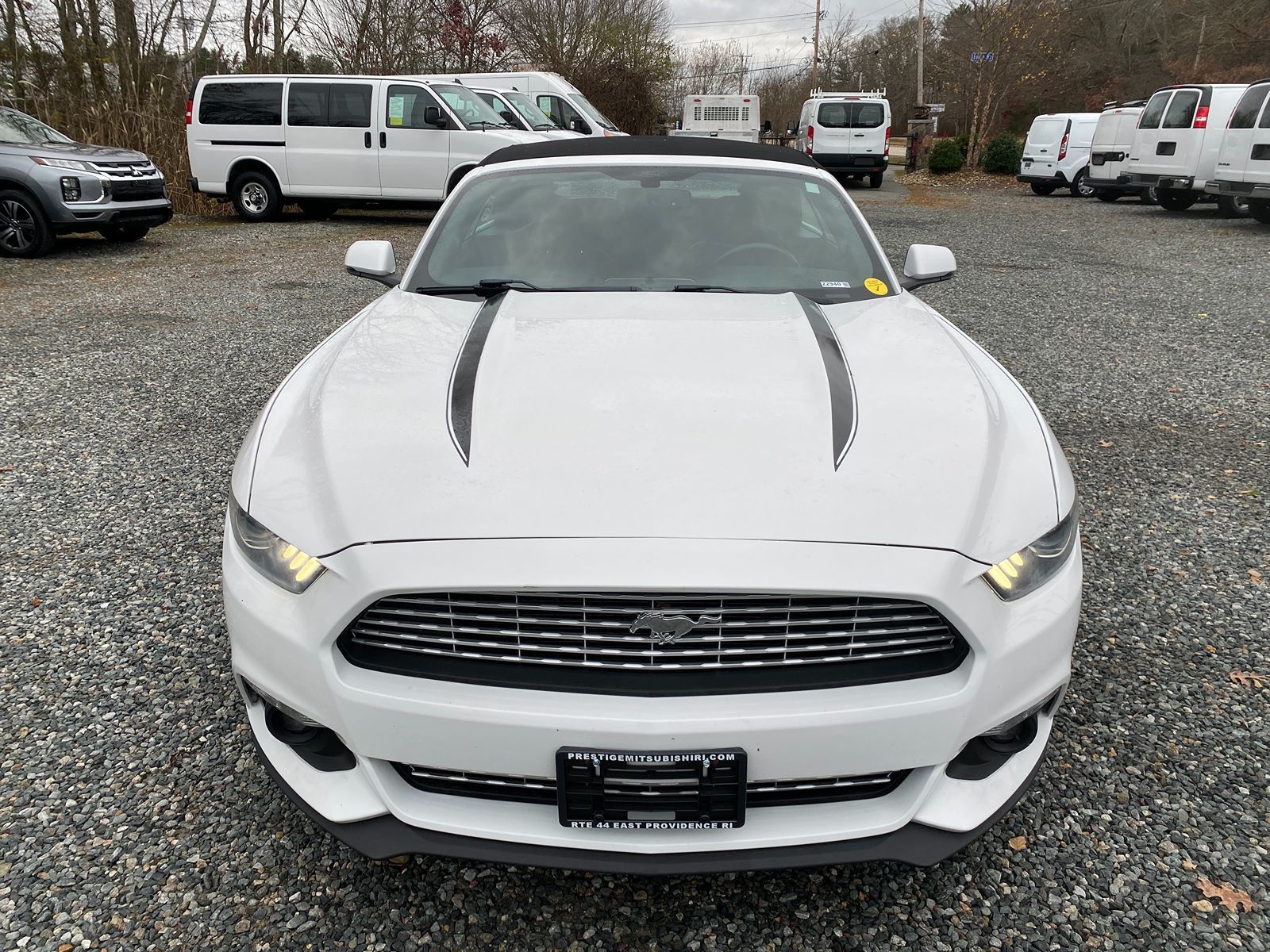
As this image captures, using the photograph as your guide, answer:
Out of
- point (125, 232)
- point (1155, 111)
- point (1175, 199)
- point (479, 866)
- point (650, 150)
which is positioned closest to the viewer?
point (479, 866)

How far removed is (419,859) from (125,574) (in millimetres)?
1954

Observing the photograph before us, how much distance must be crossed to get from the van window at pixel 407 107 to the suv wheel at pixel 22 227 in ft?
→ 16.0

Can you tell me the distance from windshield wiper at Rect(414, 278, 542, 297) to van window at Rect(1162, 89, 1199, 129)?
15.7 m

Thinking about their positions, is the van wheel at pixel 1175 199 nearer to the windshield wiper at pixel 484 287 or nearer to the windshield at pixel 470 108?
the windshield at pixel 470 108

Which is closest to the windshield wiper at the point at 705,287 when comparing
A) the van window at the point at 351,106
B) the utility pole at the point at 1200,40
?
the van window at the point at 351,106

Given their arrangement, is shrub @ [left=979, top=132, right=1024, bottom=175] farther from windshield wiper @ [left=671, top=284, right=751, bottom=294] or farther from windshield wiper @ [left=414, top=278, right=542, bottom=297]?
windshield wiper @ [left=414, top=278, right=542, bottom=297]

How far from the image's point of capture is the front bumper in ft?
5.32

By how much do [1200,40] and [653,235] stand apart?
138 ft

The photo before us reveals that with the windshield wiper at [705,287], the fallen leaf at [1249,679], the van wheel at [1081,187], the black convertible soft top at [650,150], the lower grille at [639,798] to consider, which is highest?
the van wheel at [1081,187]

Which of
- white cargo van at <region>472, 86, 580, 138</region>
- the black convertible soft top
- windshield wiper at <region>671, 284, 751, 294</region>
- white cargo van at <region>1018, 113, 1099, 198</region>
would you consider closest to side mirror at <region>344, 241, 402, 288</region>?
the black convertible soft top

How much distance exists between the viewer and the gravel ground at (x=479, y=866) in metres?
1.89

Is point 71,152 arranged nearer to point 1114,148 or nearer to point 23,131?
point 23,131

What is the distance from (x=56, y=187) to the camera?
9.93m

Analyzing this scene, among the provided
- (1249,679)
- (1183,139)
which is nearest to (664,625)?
(1249,679)
